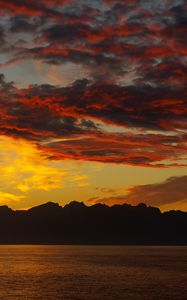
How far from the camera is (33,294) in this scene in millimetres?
119438

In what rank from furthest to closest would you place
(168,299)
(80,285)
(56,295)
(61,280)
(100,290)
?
(61,280) < (80,285) < (100,290) < (56,295) < (168,299)

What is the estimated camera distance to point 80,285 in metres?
139

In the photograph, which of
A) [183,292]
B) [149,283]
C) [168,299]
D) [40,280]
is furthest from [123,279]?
[168,299]

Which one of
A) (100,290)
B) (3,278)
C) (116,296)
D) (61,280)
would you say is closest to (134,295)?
(116,296)

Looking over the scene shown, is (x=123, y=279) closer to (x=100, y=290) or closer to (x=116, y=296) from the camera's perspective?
(x=100, y=290)

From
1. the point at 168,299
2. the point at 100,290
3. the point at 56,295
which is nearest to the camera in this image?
the point at 168,299

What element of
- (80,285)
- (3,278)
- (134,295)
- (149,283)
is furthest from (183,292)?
(3,278)

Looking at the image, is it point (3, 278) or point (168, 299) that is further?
point (3, 278)

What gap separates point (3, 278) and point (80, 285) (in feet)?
108

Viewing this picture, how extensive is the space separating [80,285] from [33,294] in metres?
22.5

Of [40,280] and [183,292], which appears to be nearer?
[183,292]

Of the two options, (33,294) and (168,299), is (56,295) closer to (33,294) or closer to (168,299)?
(33,294)

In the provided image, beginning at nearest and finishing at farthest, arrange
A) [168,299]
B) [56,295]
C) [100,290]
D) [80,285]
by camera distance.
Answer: [168,299]
[56,295]
[100,290]
[80,285]

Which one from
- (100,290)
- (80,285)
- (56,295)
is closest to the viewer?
(56,295)
